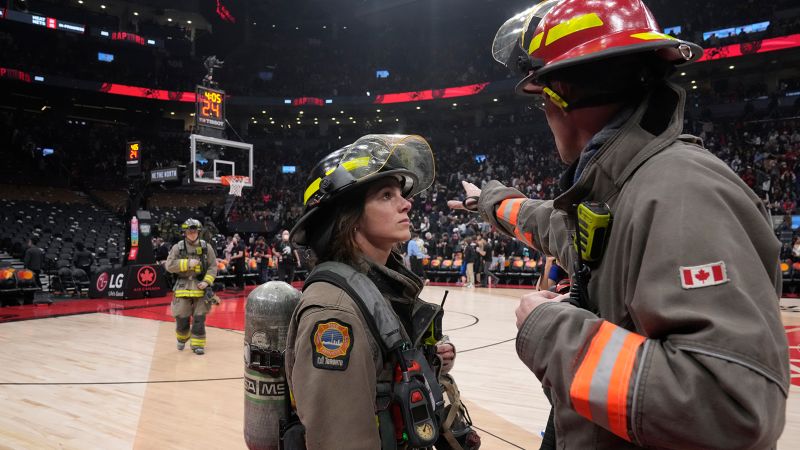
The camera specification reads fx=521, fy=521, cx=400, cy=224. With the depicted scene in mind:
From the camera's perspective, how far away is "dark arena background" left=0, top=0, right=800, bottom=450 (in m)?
5.65

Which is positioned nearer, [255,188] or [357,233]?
[357,233]

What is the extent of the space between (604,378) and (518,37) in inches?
41.6

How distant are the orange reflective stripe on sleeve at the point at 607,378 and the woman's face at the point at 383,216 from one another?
1137 millimetres

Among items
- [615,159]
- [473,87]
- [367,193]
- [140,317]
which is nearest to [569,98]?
[615,159]

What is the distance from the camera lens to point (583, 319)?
993mm

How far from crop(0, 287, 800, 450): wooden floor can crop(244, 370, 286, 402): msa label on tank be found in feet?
8.30

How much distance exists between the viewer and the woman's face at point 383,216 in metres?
2.00

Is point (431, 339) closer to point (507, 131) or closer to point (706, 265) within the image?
point (706, 265)

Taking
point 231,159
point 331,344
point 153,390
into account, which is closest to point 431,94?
point 231,159

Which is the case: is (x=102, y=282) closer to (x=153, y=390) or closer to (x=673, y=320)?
(x=153, y=390)

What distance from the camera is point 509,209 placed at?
95.9 inches

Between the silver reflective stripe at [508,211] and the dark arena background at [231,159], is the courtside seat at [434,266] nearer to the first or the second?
the dark arena background at [231,159]

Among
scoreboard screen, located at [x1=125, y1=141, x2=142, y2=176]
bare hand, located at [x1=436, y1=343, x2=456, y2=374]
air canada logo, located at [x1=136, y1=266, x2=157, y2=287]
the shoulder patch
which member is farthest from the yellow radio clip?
scoreboard screen, located at [x1=125, y1=141, x2=142, y2=176]

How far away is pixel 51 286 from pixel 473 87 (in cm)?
2417
